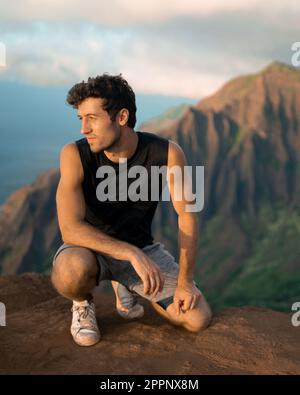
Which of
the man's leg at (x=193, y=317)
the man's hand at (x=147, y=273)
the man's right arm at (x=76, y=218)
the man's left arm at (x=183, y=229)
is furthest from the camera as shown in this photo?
the man's leg at (x=193, y=317)

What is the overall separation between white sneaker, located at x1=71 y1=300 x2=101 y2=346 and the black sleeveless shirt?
0.71m

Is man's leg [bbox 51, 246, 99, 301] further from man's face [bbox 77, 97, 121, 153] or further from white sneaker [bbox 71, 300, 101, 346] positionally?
man's face [bbox 77, 97, 121, 153]

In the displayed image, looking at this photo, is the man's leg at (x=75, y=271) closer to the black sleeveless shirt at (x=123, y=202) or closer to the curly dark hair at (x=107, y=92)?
the black sleeveless shirt at (x=123, y=202)

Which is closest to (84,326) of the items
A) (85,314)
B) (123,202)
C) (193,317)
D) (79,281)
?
(85,314)

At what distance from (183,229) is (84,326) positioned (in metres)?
1.25

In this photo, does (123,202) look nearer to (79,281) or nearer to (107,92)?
(79,281)

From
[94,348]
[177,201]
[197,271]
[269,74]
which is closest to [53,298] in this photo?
[94,348]

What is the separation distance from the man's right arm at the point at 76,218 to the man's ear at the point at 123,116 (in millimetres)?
464

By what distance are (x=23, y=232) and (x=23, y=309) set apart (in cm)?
4354

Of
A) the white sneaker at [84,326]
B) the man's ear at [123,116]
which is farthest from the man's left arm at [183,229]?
the white sneaker at [84,326]

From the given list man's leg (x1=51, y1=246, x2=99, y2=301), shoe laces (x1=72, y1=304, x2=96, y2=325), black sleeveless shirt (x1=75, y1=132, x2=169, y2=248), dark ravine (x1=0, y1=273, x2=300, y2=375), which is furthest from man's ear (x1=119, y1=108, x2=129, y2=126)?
dark ravine (x1=0, y1=273, x2=300, y2=375)

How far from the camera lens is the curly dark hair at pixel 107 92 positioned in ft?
13.7

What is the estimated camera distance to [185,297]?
14.9 feet

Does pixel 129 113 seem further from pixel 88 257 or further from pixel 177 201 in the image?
pixel 88 257
